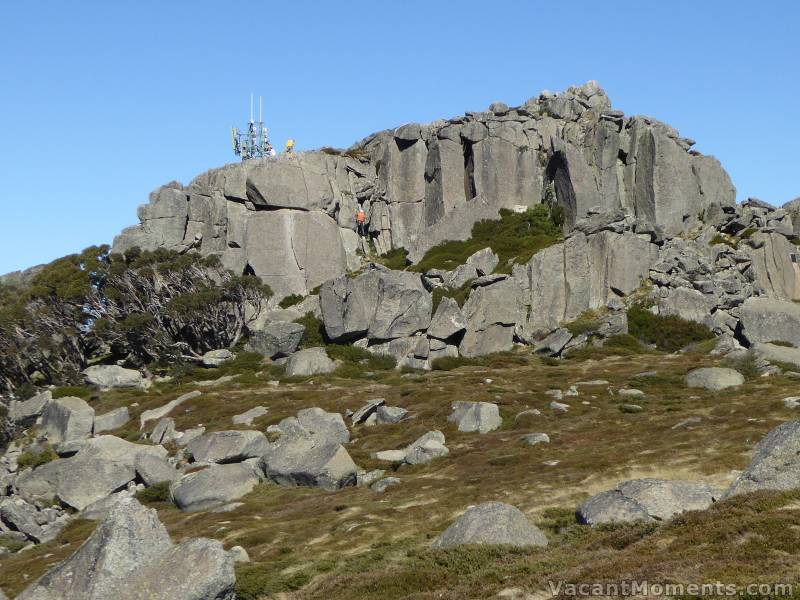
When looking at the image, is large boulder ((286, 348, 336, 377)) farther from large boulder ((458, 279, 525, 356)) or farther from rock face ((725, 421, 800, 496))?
rock face ((725, 421, 800, 496))

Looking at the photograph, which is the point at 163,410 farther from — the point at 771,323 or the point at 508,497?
the point at 771,323

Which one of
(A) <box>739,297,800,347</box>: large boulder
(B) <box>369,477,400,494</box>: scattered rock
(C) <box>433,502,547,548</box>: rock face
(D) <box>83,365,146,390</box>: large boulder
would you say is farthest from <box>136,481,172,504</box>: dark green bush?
(A) <box>739,297,800,347</box>: large boulder

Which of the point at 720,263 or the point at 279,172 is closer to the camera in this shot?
the point at 720,263

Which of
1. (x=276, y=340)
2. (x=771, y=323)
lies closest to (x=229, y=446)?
(x=276, y=340)

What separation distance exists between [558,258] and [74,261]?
56.3 m

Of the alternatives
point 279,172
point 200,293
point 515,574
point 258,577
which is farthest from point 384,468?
point 279,172

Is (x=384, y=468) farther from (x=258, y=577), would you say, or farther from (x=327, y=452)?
(x=258, y=577)

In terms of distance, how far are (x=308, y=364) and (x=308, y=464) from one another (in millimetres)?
36201

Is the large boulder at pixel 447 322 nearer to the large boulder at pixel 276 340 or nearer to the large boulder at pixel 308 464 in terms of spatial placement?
the large boulder at pixel 276 340

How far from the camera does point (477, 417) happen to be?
52.0 meters

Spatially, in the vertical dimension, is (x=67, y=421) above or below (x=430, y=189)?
below

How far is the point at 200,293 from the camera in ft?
291

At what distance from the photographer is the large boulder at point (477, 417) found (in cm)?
5159

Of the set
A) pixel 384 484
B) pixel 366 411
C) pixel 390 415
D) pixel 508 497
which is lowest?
pixel 384 484
